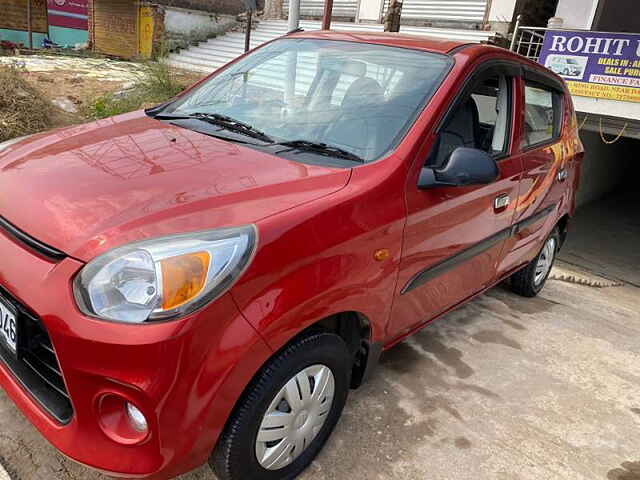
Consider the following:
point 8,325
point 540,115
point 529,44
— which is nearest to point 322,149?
point 8,325

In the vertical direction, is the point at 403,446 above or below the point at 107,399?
below

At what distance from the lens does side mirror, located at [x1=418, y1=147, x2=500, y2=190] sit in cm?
215

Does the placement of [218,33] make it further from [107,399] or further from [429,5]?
[107,399]

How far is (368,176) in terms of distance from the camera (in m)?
1.99

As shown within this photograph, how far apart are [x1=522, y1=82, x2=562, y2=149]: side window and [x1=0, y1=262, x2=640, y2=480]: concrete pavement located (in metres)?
1.36

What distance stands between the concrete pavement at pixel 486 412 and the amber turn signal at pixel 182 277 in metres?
0.95

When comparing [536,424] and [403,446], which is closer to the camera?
[403,446]

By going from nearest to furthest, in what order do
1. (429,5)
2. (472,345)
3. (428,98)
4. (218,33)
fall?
(428,98) < (472,345) < (429,5) < (218,33)

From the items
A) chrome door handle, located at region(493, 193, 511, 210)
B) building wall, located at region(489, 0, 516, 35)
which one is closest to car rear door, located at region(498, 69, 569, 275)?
chrome door handle, located at region(493, 193, 511, 210)

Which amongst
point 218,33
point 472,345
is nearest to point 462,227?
point 472,345

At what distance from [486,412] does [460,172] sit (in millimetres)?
1349

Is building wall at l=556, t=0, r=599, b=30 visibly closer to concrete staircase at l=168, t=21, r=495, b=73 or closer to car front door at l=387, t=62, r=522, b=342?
concrete staircase at l=168, t=21, r=495, b=73

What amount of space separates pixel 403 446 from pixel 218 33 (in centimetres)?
1685

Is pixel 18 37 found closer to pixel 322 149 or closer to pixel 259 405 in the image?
pixel 322 149
